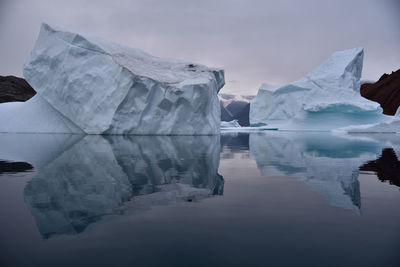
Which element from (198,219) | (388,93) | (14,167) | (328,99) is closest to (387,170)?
(198,219)

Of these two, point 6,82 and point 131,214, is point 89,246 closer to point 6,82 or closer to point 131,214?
point 131,214

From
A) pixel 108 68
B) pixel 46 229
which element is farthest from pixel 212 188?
pixel 108 68

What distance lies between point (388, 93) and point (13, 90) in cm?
7825

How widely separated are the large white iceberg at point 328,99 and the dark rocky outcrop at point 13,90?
50390mm

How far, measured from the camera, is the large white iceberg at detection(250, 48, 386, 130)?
30.1 metres

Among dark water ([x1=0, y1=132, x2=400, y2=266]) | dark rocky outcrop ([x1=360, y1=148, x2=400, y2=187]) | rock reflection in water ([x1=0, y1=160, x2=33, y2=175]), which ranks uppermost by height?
dark water ([x1=0, y1=132, x2=400, y2=266])

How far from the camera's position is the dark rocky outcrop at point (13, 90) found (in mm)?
59947

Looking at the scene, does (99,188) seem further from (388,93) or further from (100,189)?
(388,93)

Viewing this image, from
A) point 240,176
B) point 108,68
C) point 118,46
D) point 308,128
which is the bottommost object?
point 308,128

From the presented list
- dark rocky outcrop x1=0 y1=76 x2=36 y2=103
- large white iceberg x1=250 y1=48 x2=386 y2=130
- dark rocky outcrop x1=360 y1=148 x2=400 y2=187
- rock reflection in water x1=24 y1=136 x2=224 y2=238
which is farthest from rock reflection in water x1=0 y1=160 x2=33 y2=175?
dark rocky outcrop x1=0 y1=76 x2=36 y2=103

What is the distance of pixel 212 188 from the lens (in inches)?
157

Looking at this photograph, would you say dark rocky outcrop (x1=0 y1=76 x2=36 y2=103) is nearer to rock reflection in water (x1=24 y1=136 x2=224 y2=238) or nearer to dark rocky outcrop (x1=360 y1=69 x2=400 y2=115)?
rock reflection in water (x1=24 y1=136 x2=224 y2=238)

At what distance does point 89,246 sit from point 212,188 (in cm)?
211

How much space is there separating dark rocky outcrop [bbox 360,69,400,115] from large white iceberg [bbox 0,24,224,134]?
57093mm
